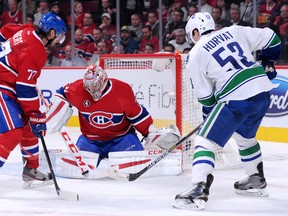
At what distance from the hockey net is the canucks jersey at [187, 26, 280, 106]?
3.97 ft

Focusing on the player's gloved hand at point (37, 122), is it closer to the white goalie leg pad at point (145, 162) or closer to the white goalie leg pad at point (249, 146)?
the white goalie leg pad at point (145, 162)

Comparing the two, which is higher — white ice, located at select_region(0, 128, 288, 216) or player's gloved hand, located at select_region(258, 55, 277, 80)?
player's gloved hand, located at select_region(258, 55, 277, 80)

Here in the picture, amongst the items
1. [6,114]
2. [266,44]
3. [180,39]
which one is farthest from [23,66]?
[180,39]

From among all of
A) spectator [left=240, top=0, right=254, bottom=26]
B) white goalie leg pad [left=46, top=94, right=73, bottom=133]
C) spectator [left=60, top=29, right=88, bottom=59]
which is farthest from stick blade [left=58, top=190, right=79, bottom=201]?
spectator [left=60, top=29, right=88, bottom=59]

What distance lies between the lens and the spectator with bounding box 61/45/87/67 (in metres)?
8.28

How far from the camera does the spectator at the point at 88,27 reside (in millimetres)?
8477

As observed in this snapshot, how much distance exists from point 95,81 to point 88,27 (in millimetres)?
3949

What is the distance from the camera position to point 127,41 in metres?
A: 8.19

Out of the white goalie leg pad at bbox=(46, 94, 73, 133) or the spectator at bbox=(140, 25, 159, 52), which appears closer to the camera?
the white goalie leg pad at bbox=(46, 94, 73, 133)

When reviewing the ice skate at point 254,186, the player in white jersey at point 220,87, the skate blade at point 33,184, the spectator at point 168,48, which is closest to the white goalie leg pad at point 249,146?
the ice skate at point 254,186

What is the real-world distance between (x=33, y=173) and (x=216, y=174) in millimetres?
1186

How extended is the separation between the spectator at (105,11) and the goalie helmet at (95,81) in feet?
11.9

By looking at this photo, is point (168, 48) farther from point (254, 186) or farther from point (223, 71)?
point (223, 71)

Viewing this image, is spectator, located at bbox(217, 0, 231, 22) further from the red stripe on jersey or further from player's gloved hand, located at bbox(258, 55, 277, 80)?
the red stripe on jersey
